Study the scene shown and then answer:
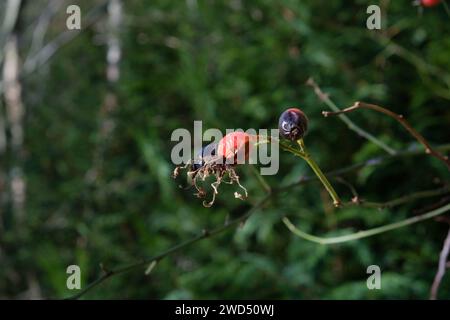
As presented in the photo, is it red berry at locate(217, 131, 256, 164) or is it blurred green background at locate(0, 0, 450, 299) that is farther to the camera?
blurred green background at locate(0, 0, 450, 299)

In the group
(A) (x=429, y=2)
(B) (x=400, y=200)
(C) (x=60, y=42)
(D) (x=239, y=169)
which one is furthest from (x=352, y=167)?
(C) (x=60, y=42)

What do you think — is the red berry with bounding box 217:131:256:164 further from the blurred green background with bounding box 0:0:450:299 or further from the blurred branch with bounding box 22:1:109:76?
the blurred branch with bounding box 22:1:109:76

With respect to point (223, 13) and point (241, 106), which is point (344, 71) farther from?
point (223, 13)

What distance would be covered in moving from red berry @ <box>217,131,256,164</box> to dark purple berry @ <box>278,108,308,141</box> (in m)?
0.05

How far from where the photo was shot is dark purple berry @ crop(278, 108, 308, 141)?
0.75 meters

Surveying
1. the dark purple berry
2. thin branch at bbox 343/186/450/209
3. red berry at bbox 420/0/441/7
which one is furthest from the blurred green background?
the dark purple berry

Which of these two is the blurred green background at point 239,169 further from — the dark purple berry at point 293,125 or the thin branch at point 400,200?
the dark purple berry at point 293,125

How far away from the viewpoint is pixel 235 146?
79 centimetres

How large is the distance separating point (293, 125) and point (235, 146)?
0.09 meters

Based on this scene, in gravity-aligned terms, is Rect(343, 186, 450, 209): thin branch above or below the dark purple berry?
below

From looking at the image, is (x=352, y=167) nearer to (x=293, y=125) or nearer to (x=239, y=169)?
(x=293, y=125)

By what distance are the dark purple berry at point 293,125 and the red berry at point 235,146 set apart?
0.05m

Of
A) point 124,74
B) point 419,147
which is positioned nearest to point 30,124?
point 124,74

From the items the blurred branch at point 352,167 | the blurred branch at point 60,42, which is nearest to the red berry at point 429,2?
the blurred branch at point 352,167
